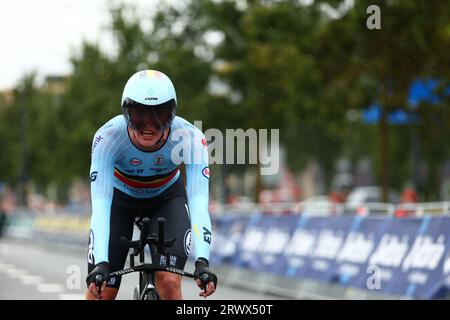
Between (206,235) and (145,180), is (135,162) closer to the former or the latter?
(145,180)

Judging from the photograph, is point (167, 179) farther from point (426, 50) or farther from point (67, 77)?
point (67, 77)

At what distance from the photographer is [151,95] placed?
17.3 feet

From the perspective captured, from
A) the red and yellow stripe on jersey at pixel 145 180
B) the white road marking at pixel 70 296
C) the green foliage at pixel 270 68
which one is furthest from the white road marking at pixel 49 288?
the red and yellow stripe on jersey at pixel 145 180

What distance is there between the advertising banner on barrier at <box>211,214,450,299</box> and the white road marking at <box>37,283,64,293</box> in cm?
320

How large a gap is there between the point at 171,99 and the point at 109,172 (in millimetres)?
636

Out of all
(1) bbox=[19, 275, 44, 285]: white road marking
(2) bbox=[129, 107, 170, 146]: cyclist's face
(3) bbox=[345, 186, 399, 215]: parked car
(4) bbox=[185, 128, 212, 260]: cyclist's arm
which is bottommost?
(4) bbox=[185, 128, 212, 260]: cyclist's arm

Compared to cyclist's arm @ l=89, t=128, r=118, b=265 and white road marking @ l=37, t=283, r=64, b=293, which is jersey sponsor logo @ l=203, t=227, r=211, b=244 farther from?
white road marking @ l=37, t=283, r=64, b=293

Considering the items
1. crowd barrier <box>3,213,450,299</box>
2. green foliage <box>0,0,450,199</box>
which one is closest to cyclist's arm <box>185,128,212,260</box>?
crowd barrier <box>3,213,450,299</box>

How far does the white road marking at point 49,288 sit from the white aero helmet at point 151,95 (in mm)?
10319

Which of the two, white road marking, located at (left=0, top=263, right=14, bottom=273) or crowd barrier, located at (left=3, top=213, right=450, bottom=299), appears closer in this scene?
crowd barrier, located at (left=3, top=213, right=450, bottom=299)

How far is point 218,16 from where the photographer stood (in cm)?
2986

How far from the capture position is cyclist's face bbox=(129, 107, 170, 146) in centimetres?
535

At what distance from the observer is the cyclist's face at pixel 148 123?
5.35m

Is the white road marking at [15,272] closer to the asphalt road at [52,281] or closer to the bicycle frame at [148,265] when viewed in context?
the asphalt road at [52,281]
